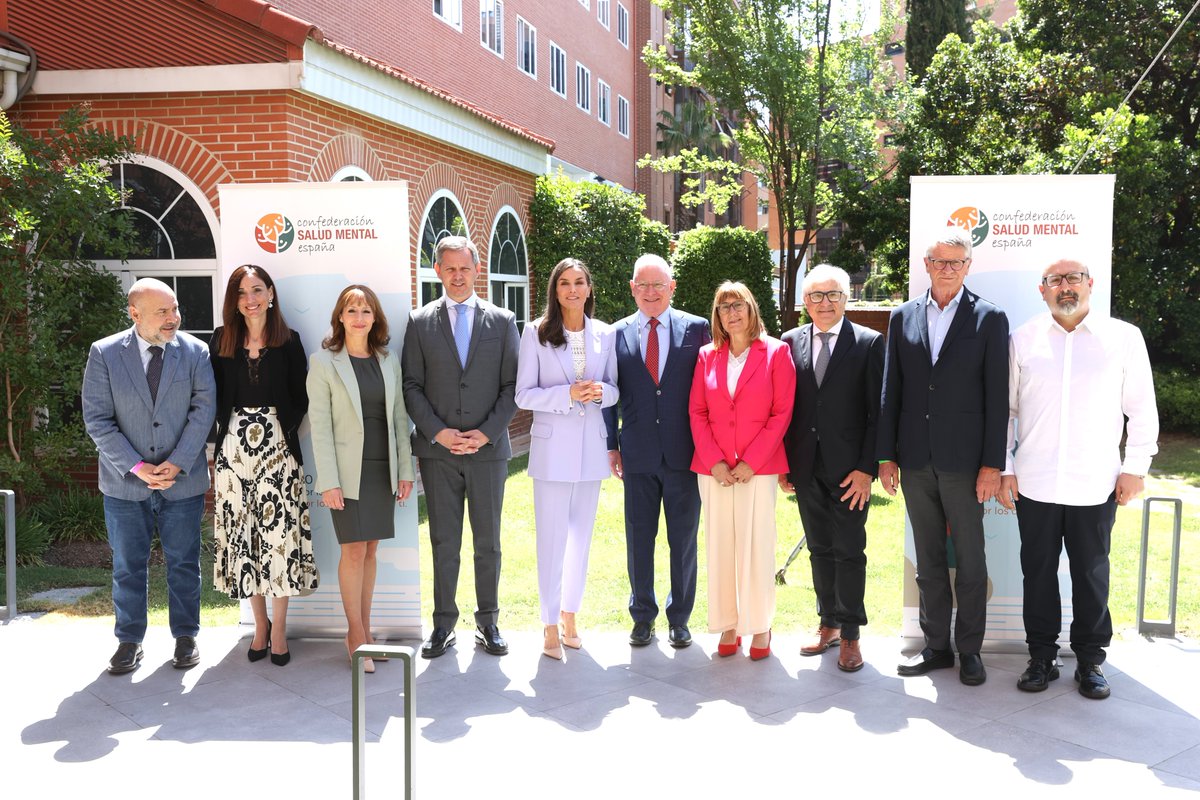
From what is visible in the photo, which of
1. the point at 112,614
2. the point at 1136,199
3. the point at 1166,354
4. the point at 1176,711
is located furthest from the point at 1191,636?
the point at 1166,354

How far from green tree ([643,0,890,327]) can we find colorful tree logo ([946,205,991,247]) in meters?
14.3

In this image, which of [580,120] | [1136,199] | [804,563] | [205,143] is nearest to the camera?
[804,563]

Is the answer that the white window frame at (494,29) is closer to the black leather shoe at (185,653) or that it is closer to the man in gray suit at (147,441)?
the man in gray suit at (147,441)

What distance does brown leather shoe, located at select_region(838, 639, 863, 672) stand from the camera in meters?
5.38

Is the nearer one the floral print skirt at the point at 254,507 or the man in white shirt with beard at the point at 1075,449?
the man in white shirt with beard at the point at 1075,449

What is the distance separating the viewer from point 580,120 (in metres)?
27.6

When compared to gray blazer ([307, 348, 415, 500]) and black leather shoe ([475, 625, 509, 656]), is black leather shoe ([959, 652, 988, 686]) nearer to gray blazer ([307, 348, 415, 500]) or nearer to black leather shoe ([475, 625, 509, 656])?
black leather shoe ([475, 625, 509, 656])

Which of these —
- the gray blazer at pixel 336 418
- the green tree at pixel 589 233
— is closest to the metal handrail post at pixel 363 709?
the gray blazer at pixel 336 418

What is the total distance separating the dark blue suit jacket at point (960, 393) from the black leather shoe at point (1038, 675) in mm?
1072

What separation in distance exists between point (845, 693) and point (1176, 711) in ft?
5.11

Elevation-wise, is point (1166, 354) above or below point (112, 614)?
above

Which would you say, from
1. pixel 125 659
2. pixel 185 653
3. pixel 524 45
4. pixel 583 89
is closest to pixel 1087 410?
pixel 185 653

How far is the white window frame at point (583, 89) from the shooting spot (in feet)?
90.0

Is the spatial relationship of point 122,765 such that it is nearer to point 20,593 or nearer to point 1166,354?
point 20,593
